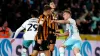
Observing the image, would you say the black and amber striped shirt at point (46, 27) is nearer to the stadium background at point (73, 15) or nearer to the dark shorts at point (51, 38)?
the dark shorts at point (51, 38)

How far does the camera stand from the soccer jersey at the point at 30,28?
1311 cm

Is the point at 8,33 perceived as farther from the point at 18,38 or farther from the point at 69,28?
the point at 69,28

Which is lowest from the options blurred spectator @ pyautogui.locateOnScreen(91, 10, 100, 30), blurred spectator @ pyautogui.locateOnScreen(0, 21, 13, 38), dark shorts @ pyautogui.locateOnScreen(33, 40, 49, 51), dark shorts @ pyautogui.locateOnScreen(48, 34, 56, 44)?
dark shorts @ pyautogui.locateOnScreen(33, 40, 49, 51)

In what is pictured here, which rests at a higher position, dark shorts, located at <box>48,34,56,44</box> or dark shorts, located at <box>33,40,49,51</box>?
dark shorts, located at <box>48,34,56,44</box>

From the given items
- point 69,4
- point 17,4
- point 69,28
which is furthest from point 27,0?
point 69,28

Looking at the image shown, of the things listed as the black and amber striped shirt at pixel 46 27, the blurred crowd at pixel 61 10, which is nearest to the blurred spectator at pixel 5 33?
the blurred crowd at pixel 61 10

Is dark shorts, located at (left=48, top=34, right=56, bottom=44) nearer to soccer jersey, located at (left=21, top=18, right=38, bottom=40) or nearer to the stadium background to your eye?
soccer jersey, located at (left=21, top=18, right=38, bottom=40)

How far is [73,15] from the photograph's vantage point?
704 inches

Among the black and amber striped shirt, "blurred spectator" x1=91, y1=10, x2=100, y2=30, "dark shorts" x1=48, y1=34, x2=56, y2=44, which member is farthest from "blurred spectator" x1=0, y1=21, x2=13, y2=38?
"blurred spectator" x1=91, y1=10, x2=100, y2=30

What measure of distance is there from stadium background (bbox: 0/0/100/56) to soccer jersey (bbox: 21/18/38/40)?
93 centimetres

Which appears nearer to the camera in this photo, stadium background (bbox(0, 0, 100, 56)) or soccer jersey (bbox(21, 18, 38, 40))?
soccer jersey (bbox(21, 18, 38, 40))

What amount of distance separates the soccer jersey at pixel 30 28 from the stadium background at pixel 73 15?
36.8 inches

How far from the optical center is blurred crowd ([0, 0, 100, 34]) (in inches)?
639

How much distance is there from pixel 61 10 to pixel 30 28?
449cm
